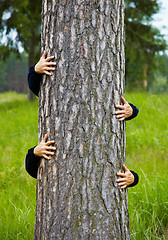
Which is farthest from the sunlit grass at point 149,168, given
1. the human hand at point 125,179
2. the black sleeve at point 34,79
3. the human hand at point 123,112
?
the black sleeve at point 34,79

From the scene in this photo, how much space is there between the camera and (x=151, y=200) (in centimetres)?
256

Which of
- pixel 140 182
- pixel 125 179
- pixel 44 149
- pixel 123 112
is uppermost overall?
pixel 123 112

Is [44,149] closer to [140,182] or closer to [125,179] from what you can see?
[125,179]

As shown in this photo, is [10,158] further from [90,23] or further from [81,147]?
[90,23]

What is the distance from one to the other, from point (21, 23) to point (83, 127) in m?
7.77

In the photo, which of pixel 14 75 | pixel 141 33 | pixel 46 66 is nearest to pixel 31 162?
pixel 46 66

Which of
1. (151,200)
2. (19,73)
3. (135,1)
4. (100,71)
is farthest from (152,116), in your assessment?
(19,73)

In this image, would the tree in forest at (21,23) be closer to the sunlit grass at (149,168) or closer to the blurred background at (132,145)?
the blurred background at (132,145)

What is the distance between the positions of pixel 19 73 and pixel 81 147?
53.3m

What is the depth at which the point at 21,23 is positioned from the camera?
8297 mm

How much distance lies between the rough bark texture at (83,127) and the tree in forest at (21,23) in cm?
717

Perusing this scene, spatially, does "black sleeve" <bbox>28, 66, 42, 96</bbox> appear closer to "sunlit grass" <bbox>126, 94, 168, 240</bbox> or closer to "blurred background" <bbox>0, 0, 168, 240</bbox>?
"blurred background" <bbox>0, 0, 168, 240</bbox>

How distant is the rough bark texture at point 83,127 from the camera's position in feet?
5.61

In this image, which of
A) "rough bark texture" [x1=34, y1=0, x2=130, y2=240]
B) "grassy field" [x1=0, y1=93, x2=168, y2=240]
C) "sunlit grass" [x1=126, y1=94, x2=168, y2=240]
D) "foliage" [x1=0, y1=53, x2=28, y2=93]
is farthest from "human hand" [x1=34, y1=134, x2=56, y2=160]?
"foliage" [x1=0, y1=53, x2=28, y2=93]
